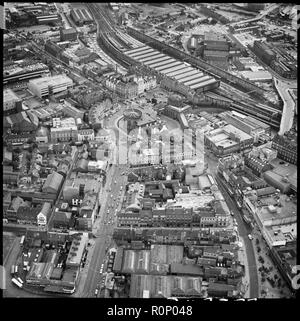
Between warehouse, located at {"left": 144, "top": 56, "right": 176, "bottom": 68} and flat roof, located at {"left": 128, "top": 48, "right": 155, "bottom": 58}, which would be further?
flat roof, located at {"left": 128, "top": 48, "right": 155, "bottom": 58}

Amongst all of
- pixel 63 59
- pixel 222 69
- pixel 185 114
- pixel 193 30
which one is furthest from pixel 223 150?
pixel 193 30

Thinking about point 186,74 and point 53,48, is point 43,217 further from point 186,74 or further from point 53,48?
point 53,48

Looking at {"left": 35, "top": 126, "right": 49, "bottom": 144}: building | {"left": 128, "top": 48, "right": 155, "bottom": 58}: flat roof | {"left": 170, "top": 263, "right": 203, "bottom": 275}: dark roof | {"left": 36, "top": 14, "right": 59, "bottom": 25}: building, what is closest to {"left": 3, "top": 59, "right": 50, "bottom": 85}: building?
{"left": 128, "top": 48, "right": 155, "bottom": 58}: flat roof

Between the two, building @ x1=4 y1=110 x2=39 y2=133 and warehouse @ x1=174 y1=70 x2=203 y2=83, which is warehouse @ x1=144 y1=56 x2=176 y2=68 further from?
building @ x1=4 y1=110 x2=39 y2=133

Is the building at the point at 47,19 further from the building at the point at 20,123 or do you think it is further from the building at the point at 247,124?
the building at the point at 247,124

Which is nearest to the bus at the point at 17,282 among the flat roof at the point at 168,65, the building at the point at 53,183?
the building at the point at 53,183

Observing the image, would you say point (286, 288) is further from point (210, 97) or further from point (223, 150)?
point (210, 97)

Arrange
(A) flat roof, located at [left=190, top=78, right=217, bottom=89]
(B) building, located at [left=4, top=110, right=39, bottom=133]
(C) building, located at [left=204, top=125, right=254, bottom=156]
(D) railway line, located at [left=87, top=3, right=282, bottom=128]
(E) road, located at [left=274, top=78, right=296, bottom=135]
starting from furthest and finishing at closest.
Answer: (A) flat roof, located at [left=190, top=78, right=217, bottom=89] → (D) railway line, located at [left=87, top=3, right=282, bottom=128] → (E) road, located at [left=274, top=78, right=296, bottom=135] → (B) building, located at [left=4, top=110, right=39, bottom=133] → (C) building, located at [left=204, top=125, right=254, bottom=156]
